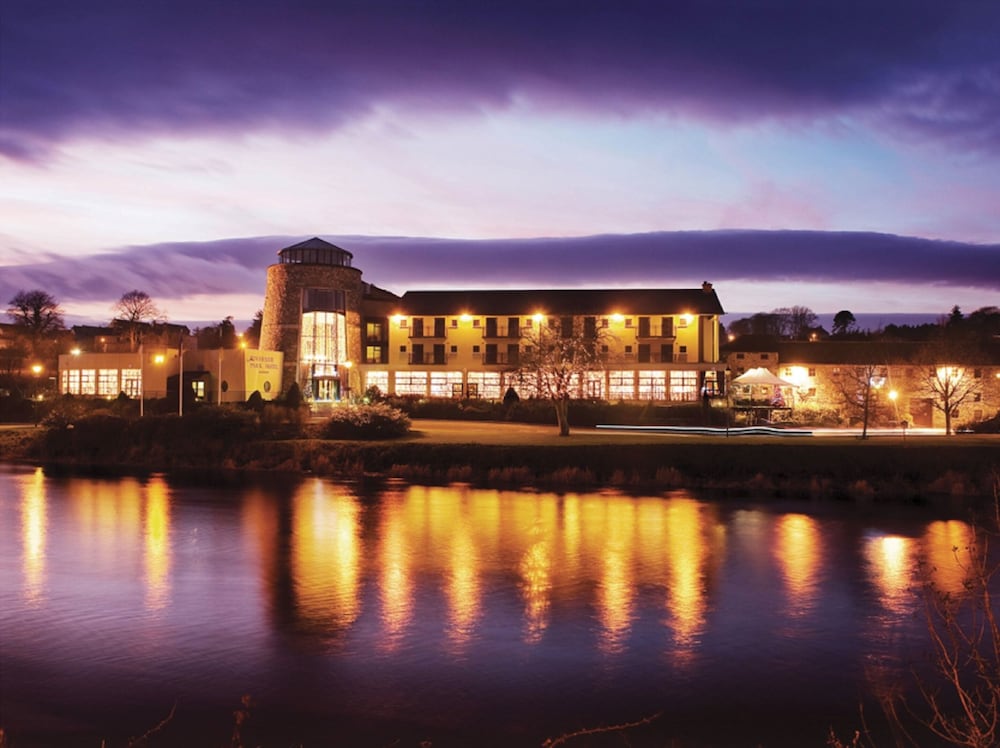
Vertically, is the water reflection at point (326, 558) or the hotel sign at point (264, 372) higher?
the hotel sign at point (264, 372)

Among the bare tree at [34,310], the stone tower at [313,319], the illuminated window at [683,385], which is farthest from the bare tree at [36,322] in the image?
the illuminated window at [683,385]

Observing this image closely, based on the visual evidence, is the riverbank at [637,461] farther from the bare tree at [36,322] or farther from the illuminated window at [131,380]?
the bare tree at [36,322]

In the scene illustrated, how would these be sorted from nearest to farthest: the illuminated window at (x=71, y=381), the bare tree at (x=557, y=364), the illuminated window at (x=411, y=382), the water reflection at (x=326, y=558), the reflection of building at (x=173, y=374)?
1. the water reflection at (x=326, y=558)
2. the bare tree at (x=557, y=364)
3. the reflection of building at (x=173, y=374)
4. the illuminated window at (x=71, y=381)
5. the illuminated window at (x=411, y=382)

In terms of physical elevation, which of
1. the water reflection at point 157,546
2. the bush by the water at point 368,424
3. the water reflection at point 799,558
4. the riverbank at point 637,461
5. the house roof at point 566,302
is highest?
the house roof at point 566,302

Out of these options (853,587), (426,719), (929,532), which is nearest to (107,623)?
(426,719)

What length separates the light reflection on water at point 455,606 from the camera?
493 inches

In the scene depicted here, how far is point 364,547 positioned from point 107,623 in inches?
310

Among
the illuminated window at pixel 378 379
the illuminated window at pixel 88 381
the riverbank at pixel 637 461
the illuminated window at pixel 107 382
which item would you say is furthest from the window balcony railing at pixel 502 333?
the illuminated window at pixel 88 381

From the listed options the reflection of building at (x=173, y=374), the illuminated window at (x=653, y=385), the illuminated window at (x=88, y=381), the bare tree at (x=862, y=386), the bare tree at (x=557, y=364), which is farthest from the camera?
the illuminated window at (x=88, y=381)

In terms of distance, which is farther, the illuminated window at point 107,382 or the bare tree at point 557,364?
the illuminated window at point 107,382

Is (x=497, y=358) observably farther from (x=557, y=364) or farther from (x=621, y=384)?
(x=557, y=364)

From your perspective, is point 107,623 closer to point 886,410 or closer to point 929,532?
point 929,532

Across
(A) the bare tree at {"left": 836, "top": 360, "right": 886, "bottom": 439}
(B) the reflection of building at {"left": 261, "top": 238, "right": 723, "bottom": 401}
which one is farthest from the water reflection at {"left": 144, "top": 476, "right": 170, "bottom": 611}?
(A) the bare tree at {"left": 836, "top": 360, "right": 886, "bottom": 439}

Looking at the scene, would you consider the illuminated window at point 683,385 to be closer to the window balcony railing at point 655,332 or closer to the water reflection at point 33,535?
the window balcony railing at point 655,332
